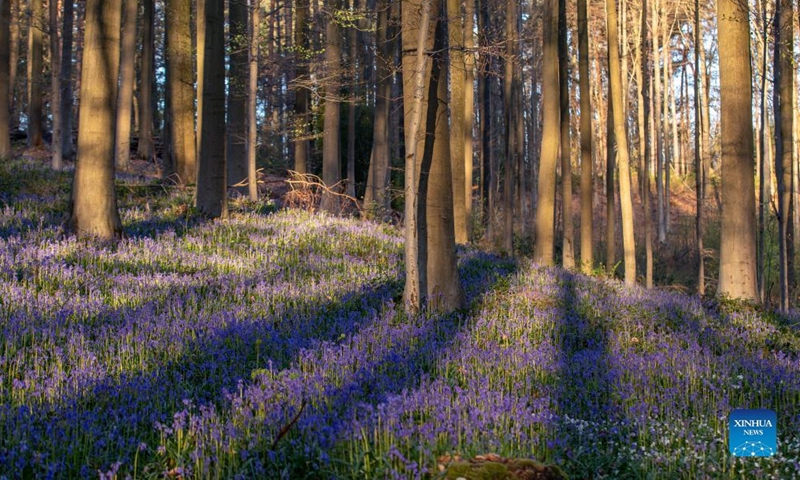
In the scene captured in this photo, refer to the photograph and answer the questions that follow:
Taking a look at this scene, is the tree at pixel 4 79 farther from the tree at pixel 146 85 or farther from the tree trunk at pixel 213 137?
the tree trunk at pixel 213 137

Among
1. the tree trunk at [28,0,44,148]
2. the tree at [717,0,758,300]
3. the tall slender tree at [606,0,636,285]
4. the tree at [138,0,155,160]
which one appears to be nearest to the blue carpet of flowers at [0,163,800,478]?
the tree at [717,0,758,300]

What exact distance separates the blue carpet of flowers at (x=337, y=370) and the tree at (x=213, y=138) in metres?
2.65

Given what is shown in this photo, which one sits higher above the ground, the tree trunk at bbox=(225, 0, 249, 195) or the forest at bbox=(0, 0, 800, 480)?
the tree trunk at bbox=(225, 0, 249, 195)

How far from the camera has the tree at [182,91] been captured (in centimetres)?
1881

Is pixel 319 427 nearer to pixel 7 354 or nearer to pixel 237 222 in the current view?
pixel 7 354

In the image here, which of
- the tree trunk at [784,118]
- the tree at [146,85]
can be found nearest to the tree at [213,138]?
the tree trunk at [784,118]

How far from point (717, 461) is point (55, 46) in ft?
69.4

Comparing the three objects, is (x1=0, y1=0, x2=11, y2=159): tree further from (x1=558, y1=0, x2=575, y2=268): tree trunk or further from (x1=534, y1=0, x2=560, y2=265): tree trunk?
(x1=558, y1=0, x2=575, y2=268): tree trunk

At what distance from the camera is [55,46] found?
20484mm

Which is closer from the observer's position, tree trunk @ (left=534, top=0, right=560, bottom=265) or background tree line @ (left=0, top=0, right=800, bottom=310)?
background tree line @ (left=0, top=0, right=800, bottom=310)

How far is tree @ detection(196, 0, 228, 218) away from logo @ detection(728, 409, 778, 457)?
36.6ft

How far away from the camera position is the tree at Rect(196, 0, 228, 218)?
14.4m

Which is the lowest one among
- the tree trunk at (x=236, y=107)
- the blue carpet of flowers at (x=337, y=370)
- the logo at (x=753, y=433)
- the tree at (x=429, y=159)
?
the logo at (x=753, y=433)

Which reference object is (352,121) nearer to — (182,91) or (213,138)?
(182,91)
